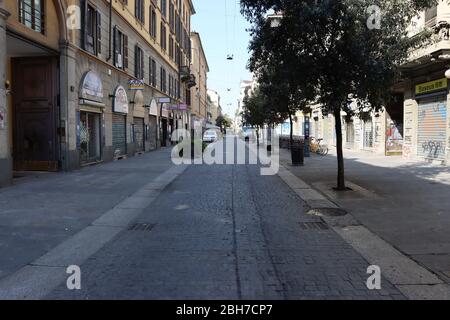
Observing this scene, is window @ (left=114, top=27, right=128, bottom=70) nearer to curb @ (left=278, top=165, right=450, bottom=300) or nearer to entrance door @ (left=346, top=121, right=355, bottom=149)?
curb @ (left=278, top=165, right=450, bottom=300)

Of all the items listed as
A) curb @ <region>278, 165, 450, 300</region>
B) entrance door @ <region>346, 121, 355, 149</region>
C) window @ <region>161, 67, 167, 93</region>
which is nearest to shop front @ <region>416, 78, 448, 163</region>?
curb @ <region>278, 165, 450, 300</region>

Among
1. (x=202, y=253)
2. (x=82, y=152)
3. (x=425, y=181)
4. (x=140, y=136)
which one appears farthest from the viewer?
(x=140, y=136)

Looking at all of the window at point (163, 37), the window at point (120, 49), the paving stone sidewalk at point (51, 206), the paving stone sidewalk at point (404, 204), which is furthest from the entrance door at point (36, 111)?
the window at point (163, 37)

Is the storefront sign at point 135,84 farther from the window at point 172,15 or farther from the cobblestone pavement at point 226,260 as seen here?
the window at point 172,15

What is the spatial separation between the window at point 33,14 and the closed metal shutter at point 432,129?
15.0 metres

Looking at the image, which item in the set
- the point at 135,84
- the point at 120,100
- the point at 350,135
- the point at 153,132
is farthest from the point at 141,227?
the point at 350,135

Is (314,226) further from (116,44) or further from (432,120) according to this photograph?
(116,44)

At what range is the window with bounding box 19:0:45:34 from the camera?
12.8 meters

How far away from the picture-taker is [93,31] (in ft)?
60.3

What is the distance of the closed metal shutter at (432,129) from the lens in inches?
690
